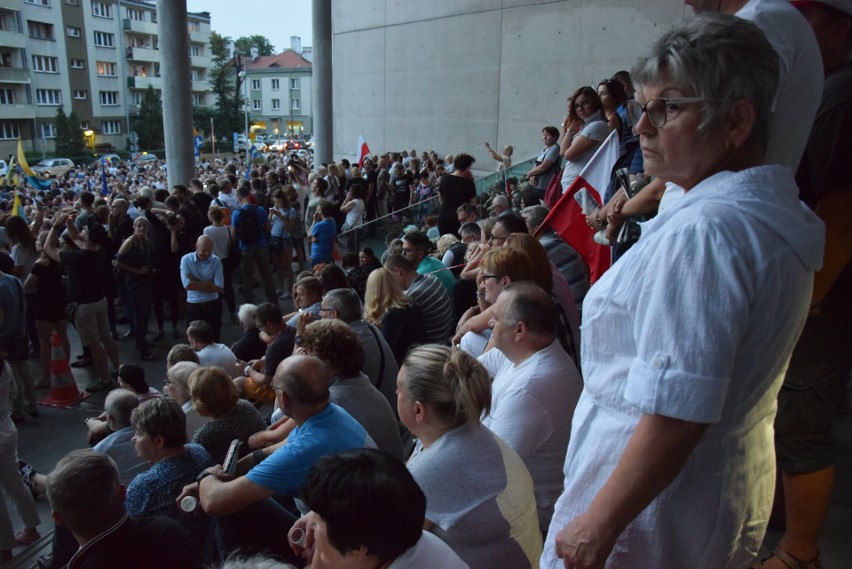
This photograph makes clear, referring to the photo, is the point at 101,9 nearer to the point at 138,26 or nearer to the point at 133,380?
the point at 138,26

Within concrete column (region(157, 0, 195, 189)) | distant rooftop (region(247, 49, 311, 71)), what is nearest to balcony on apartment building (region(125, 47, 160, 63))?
distant rooftop (region(247, 49, 311, 71))

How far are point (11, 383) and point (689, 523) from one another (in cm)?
577

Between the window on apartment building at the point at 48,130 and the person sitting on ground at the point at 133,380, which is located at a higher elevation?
the window on apartment building at the point at 48,130

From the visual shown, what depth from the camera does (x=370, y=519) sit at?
1.73 meters

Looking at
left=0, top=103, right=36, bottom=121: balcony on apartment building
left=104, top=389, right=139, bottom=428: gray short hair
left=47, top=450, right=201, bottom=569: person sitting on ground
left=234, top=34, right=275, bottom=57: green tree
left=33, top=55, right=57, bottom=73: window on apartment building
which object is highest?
left=234, top=34, right=275, bottom=57: green tree

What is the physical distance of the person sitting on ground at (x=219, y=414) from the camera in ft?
12.7

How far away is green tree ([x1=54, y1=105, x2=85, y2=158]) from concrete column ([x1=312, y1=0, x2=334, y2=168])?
35.5 m

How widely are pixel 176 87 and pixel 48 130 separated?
44.8 m

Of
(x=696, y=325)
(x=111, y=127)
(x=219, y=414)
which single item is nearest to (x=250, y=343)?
(x=219, y=414)

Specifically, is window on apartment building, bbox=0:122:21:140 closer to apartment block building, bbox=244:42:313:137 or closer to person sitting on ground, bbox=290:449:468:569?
apartment block building, bbox=244:42:313:137

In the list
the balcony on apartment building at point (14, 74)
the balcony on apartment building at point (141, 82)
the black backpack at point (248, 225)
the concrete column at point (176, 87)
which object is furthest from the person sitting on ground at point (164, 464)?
the balcony on apartment building at point (141, 82)

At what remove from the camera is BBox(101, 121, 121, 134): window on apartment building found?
55.7 meters

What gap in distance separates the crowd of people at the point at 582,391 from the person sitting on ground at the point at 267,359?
1.1 inches

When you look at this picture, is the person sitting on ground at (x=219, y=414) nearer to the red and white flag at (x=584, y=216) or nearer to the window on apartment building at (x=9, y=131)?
the red and white flag at (x=584, y=216)
